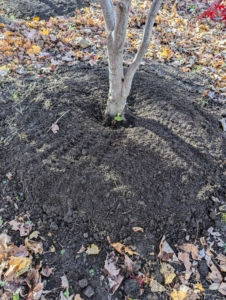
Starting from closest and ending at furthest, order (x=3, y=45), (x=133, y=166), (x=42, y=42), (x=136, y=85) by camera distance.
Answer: (x=133, y=166)
(x=136, y=85)
(x=3, y=45)
(x=42, y=42)

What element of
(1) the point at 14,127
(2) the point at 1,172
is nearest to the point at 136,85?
(1) the point at 14,127

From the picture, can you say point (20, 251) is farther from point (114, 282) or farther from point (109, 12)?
point (109, 12)

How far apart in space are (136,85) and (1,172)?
5.52ft

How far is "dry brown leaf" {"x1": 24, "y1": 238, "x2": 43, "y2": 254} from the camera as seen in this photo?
6.64ft

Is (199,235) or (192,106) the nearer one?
(199,235)

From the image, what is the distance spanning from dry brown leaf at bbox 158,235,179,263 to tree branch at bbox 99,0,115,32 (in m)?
1.72

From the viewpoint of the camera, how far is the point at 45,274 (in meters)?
1.94

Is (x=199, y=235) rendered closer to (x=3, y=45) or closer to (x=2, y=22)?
(x=3, y=45)

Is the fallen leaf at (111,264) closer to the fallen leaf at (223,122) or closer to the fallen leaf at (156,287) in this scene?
the fallen leaf at (156,287)

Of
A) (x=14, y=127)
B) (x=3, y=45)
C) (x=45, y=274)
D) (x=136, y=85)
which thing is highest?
(x=3, y=45)

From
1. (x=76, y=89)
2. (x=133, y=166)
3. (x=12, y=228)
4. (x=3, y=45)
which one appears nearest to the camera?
(x=12, y=228)

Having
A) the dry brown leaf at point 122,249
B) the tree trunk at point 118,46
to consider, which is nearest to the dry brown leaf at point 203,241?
the dry brown leaf at point 122,249

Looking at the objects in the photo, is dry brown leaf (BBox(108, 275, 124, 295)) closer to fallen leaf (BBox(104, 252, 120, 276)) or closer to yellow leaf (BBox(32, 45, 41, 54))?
fallen leaf (BBox(104, 252, 120, 276))

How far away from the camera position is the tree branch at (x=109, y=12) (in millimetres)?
1896
